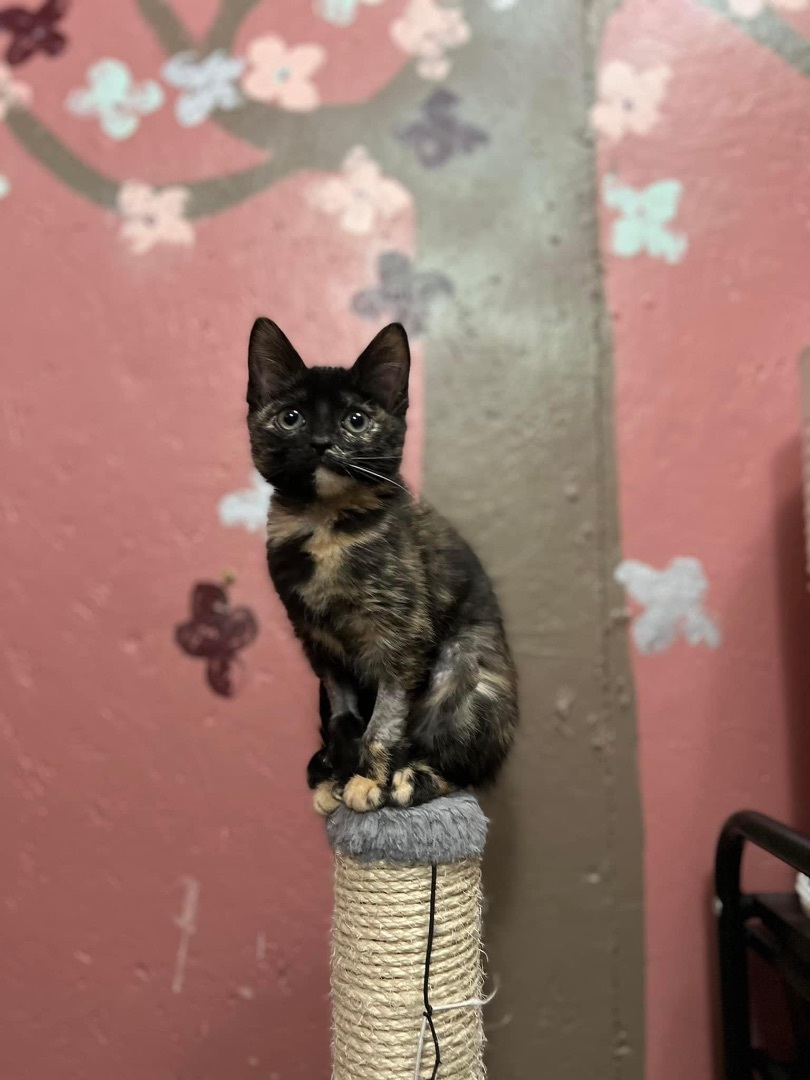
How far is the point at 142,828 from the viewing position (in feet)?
3.79

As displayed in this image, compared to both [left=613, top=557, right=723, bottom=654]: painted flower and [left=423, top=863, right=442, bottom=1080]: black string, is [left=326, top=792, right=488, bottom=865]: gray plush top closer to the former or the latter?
[left=423, top=863, right=442, bottom=1080]: black string

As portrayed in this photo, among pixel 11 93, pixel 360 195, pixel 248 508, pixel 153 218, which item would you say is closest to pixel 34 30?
pixel 11 93

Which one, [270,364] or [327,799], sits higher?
[270,364]

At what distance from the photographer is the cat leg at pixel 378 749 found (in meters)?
0.75

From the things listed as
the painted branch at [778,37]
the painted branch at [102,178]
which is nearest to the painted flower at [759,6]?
the painted branch at [778,37]

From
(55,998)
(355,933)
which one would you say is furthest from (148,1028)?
(355,933)

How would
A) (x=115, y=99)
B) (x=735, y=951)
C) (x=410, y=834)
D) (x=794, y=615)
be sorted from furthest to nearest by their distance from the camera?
(x=115, y=99) < (x=794, y=615) < (x=735, y=951) < (x=410, y=834)

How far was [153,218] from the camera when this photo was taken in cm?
123

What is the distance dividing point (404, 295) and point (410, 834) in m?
0.82

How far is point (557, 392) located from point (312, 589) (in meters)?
0.60

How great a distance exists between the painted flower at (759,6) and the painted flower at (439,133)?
0.44 m

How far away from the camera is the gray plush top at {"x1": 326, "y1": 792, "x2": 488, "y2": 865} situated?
738 mm

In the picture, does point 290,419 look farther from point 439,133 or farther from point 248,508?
point 439,133

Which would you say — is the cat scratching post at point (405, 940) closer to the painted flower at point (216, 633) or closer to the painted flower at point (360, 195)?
the painted flower at point (216, 633)
